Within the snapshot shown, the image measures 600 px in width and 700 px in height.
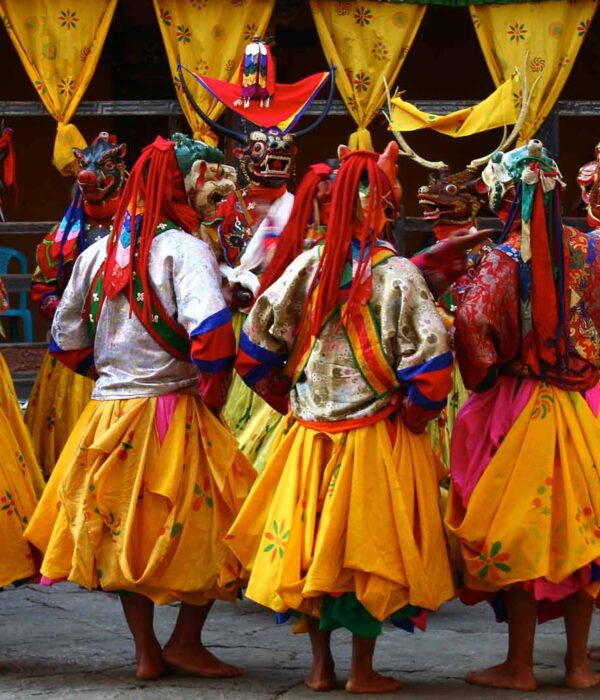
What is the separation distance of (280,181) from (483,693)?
2.94 metres

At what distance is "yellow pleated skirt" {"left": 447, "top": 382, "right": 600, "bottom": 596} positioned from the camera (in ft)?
17.2

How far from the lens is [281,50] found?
13.1m

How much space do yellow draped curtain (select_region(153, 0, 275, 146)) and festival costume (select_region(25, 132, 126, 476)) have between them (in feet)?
11.2

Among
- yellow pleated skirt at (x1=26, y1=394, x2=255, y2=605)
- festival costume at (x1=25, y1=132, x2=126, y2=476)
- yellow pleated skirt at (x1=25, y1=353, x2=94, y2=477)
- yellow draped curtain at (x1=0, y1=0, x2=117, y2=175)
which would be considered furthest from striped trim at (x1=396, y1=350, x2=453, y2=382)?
yellow draped curtain at (x1=0, y1=0, x2=117, y2=175)

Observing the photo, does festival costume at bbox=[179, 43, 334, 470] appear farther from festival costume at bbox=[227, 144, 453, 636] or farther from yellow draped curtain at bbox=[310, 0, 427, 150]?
yellow draped curtain at bbox=[310, 0, 427, 150]

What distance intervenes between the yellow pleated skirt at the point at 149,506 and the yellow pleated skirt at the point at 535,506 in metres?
0.82

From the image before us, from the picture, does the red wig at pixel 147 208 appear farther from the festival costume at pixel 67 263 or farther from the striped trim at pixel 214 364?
the festival costume at pixel 67 263

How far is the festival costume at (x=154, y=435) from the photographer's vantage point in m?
5.38

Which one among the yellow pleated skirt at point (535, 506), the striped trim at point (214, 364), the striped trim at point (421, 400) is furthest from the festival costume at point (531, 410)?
the striped trim at point (214, 364)

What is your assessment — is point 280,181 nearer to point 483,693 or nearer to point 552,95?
point 483,693

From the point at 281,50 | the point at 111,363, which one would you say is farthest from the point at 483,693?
the point at 281,50

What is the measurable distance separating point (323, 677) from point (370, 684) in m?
0.16

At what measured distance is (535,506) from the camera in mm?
5285

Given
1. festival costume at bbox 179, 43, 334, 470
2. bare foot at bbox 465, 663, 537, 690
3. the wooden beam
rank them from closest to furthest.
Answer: bare foot at bbox 465, 663, 537, 690 → festival costume at bbox 179, 43, 334, 470 → the wooden beam
